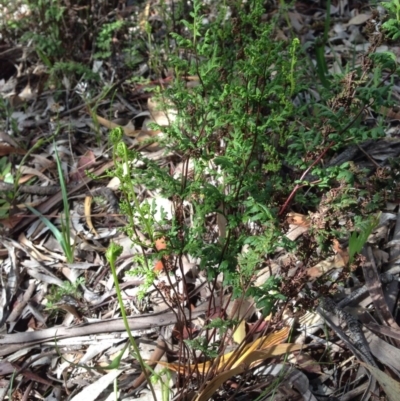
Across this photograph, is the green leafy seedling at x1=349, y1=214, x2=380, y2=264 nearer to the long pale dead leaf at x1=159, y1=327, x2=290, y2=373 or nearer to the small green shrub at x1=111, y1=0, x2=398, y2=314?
→ the small green shrub at x1=111, y1=0, x2=398, y2=314

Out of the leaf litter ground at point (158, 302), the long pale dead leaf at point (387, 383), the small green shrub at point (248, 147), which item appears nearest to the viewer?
the small green shrub at point (248, 147)

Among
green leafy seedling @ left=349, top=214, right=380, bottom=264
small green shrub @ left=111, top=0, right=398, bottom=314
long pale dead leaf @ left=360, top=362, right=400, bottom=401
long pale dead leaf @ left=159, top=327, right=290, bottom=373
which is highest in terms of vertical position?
small green shrub @ left=111, top=0, right=398, bottom=314

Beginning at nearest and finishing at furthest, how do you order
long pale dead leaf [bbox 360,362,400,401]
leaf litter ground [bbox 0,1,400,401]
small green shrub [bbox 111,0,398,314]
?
small green shrub [bbox 111,0,398,314], long pale dead leaf [bbox 360,362,400,401], leaf litter ground [bbox 0,1,400,401]

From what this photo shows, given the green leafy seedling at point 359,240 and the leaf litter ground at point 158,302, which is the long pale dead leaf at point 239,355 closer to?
the leaf litter ground at point 158,302

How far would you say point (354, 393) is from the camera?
1707 millimetres

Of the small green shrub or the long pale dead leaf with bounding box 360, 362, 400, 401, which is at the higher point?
the small green shrub

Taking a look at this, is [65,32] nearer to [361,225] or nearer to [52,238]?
[52,238]

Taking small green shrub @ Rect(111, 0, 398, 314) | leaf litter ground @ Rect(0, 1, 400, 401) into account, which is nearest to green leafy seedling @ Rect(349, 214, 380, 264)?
leaf litter ground @ Rect(0, 1, 400, 401)

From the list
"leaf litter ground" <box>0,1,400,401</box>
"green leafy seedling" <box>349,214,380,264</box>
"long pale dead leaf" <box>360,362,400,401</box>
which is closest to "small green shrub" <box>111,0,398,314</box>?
"leaf litter ground" <box>0,1,400,401</box>

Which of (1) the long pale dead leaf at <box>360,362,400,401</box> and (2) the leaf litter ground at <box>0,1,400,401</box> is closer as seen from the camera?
(1) the long pale dead leaf at <box>360,362,400,401</box>

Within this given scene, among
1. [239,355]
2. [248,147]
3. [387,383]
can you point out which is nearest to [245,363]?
[239,355]

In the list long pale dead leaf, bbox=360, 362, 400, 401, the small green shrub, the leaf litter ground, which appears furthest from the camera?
the leaf litter ground

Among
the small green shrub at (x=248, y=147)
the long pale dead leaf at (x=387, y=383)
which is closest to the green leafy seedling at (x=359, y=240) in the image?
the small green shrub at (x=248, y=147)

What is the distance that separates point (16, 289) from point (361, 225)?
1465 mm
